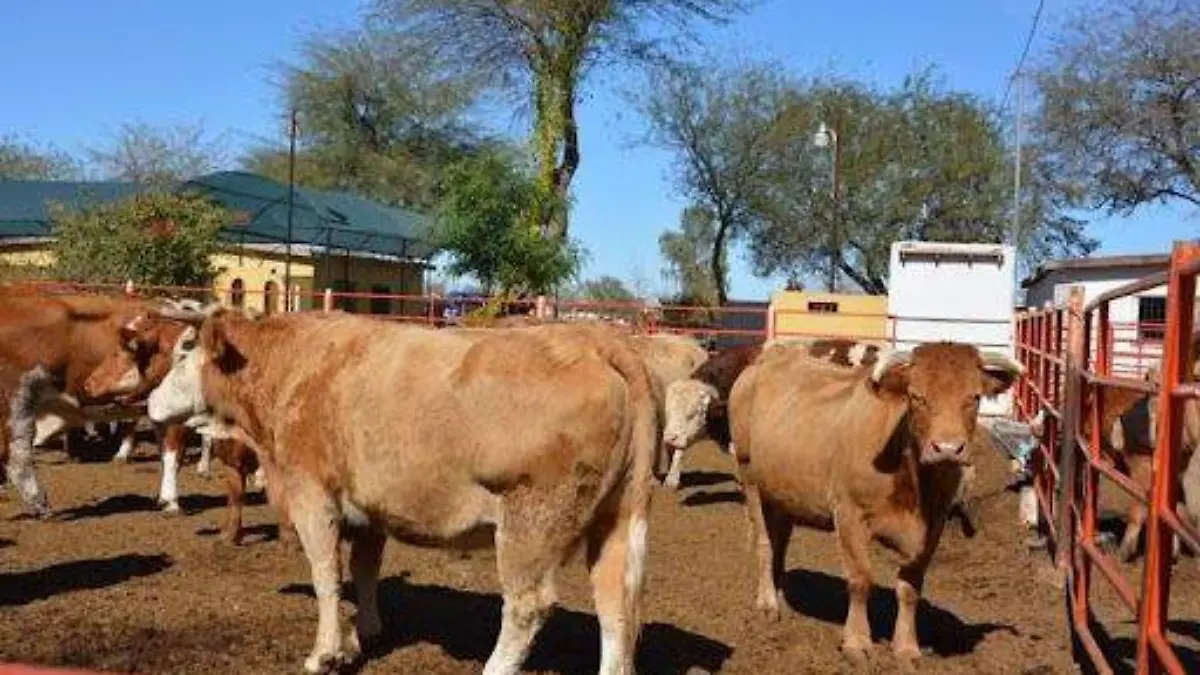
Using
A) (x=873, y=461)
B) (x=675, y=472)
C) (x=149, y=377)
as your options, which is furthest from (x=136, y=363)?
(x=675, y=472)

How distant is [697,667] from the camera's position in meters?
6.33

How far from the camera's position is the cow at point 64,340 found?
9844 millimetres

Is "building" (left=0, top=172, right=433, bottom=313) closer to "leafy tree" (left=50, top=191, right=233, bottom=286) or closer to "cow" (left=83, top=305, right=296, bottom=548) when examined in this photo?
"leafy tree" (left=50, top=191, right=233, bottom=286)

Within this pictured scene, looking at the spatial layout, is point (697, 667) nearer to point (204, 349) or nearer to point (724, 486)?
point (204, 349)

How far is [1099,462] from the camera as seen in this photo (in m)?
6.35

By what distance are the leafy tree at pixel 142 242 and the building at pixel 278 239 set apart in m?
3.40

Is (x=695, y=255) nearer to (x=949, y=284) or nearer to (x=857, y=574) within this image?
(x=949, y=284)

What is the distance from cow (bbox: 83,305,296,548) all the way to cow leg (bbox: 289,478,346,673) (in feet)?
11.4

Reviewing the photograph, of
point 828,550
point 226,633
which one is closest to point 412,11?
point 828,550

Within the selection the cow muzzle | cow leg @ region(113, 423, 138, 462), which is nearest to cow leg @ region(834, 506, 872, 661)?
the cow muzzle

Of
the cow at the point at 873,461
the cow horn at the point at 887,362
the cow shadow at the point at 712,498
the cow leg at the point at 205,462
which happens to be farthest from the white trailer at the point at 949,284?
the cow horn at the point at 887,362

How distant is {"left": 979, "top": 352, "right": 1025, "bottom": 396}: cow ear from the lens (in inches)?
259

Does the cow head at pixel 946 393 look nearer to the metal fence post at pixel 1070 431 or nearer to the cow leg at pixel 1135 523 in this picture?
the metal fence post at pixel 1070 431

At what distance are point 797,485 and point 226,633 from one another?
10.5ft
